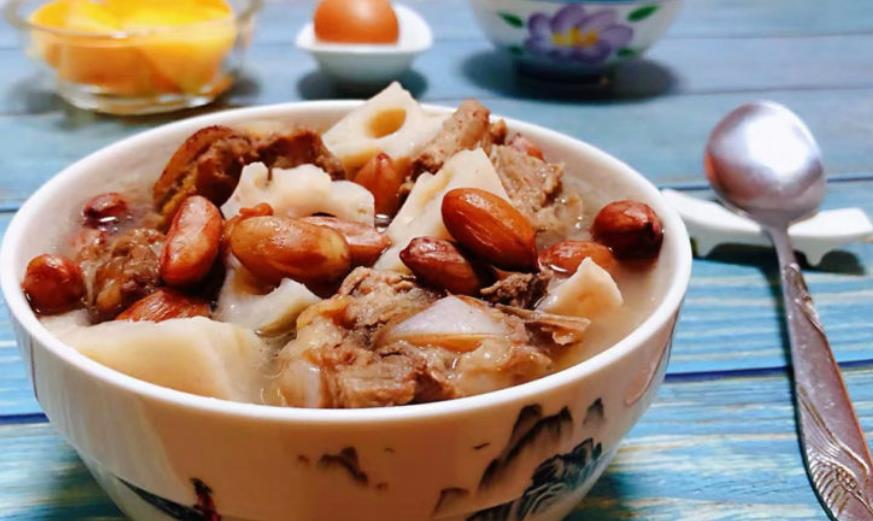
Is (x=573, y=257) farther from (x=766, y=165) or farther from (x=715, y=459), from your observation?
(x=766, y=165)

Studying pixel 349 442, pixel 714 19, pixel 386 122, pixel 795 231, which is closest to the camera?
pixel 349 442

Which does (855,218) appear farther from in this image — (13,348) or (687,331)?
(13,348)

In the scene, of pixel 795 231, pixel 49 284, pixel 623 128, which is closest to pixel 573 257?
pixel 49 284

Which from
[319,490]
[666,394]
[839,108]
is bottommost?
[839,108]

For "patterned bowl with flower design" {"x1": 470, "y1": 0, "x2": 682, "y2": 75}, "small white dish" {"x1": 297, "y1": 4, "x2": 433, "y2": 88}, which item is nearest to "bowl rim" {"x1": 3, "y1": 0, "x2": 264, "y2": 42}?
"small white dish" {"x1": 297, "y1": 4, "x2": 433, "y2": 88}

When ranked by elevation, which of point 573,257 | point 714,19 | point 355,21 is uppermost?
point 573,257

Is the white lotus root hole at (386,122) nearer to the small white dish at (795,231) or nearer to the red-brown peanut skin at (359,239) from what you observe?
the red-brown peanut skin at (359,239)

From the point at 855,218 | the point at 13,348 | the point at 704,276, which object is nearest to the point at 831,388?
the point at 704,276
